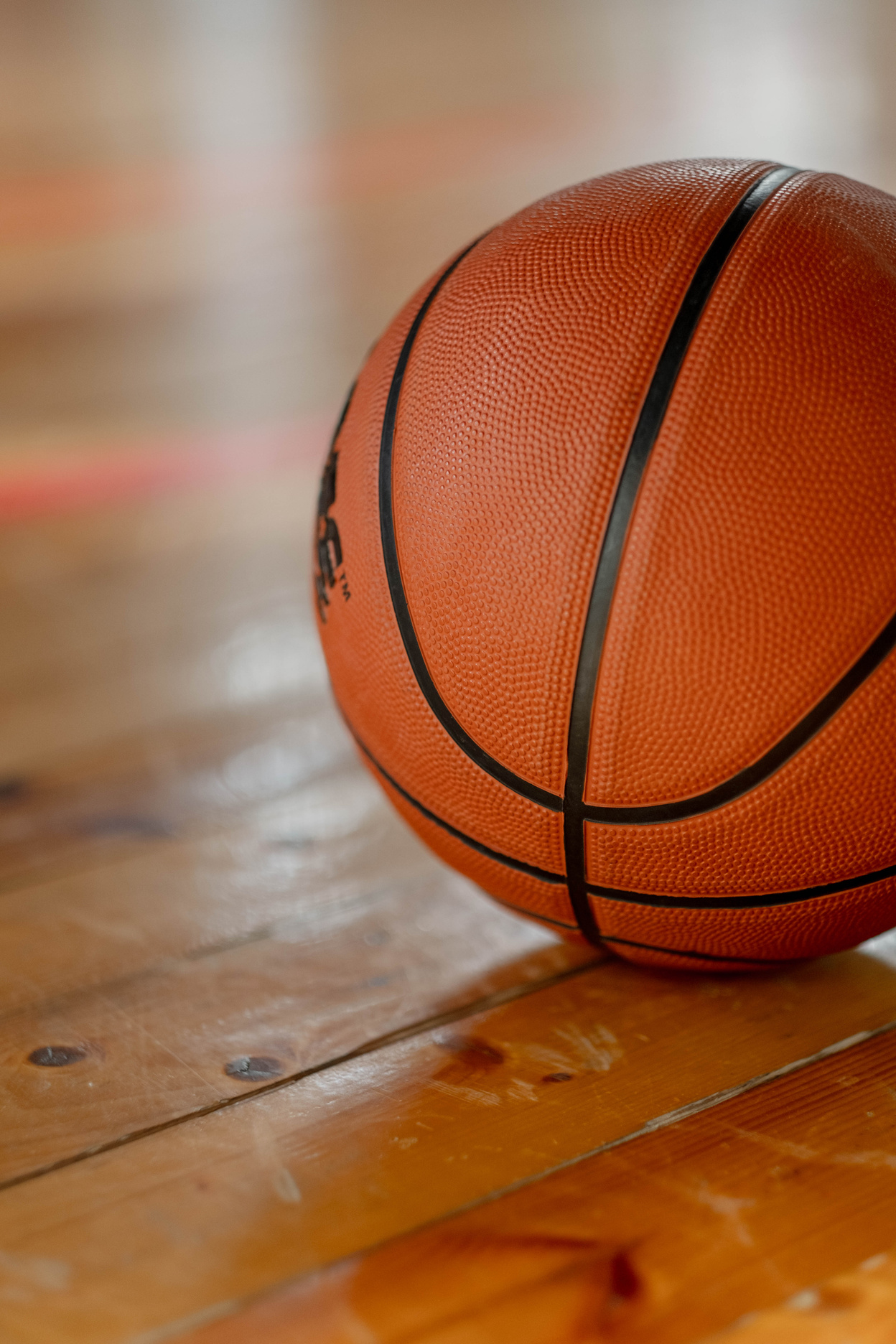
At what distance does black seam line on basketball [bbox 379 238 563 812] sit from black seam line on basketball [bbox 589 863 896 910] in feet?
0.35

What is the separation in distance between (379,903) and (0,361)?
9.20ft

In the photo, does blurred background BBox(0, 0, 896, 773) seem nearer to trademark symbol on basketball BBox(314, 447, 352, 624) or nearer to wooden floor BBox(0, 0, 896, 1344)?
wooden floor BBox(0, 0, 896, 1344)

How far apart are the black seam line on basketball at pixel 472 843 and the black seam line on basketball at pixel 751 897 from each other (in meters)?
0.04

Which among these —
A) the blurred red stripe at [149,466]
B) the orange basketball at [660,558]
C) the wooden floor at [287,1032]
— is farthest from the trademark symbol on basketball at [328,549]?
the blurred red stripe at [149,466]

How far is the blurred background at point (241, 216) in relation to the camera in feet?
7.99

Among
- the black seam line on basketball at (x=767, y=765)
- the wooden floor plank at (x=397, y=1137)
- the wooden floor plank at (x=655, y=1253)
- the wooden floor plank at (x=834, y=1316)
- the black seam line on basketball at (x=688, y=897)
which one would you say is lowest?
the wooden floor plank at (x=397, y=1137)

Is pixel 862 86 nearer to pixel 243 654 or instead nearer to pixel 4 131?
pixel 4 131

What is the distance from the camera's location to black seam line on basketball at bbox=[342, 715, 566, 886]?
1.26 metres

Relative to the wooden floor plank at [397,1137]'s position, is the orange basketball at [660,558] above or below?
above

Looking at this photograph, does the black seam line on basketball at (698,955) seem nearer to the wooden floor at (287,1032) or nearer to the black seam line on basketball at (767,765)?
the wooden floor at (287,1032)

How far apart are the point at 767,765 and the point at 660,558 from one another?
184 mm

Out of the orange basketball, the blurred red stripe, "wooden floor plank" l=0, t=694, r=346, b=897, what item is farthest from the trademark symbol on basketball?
the blurred red stripe

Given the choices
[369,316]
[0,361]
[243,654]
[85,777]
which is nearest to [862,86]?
[369,316]

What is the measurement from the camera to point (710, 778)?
1146 millimetres
